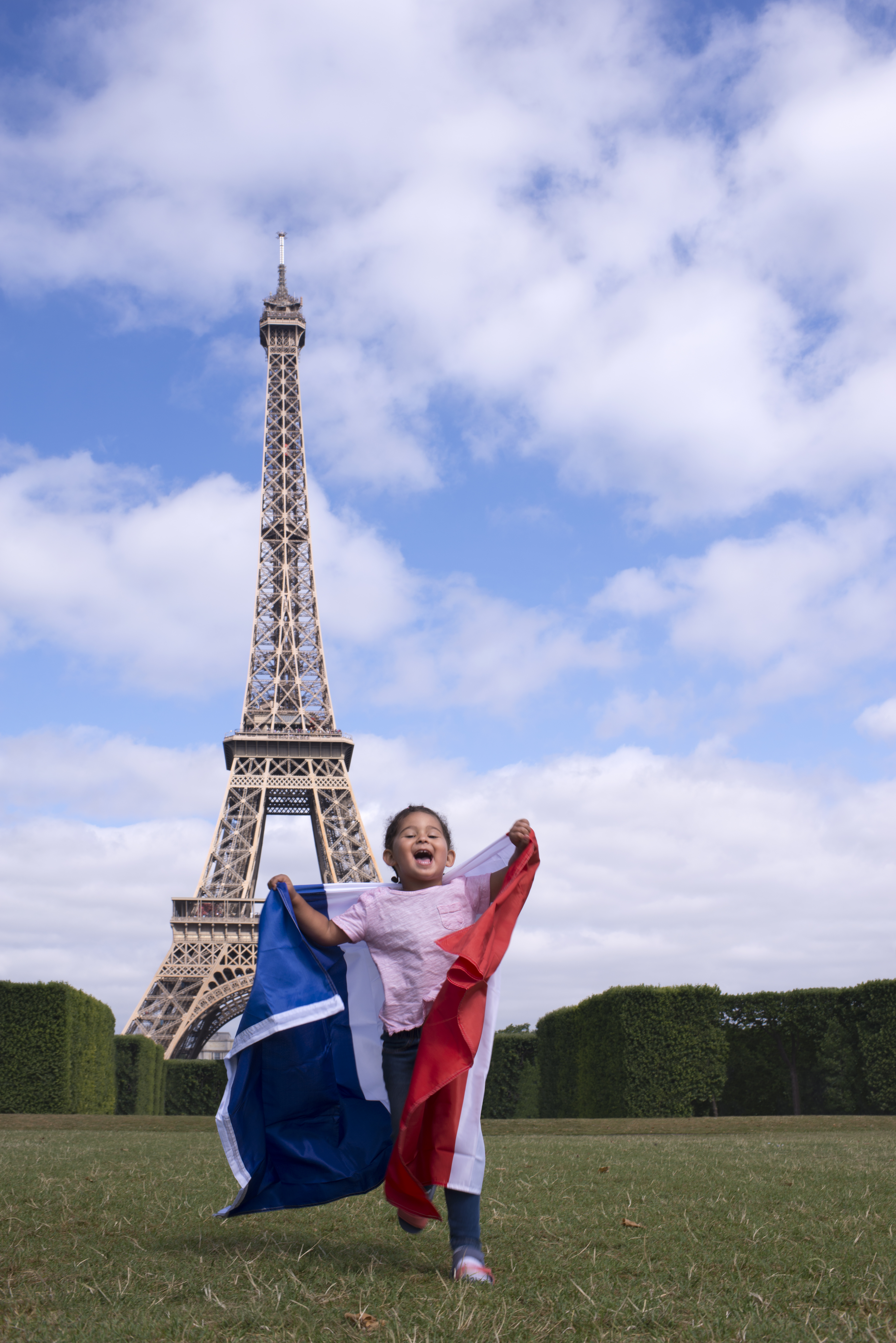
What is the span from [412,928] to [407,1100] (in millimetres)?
540

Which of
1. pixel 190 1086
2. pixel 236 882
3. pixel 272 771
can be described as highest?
pixel 272 771

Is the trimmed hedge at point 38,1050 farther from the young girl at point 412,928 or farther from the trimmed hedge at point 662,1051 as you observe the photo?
the young girl at point 412,928

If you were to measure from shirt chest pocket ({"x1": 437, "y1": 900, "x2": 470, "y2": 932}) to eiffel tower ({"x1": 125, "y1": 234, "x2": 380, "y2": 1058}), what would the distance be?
27.5 m

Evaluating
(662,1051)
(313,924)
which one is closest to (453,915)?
(313,924)

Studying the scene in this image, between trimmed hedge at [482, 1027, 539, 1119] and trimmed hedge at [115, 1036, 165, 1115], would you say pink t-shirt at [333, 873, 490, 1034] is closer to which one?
trimmed hedge at [482, 1027, 539, 1119]

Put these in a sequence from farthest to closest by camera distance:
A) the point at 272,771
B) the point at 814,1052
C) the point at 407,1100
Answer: the point at 272,771 → the point at 814,1052 → the point at 407,1100

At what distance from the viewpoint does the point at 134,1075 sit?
80.6ft

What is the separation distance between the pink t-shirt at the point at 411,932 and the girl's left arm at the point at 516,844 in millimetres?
17

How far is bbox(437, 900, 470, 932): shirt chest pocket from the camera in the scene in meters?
3.42

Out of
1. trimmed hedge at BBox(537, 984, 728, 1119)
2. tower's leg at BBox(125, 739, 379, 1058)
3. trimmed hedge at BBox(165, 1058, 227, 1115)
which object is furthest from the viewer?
tower's leg at BBox(125, 739, 379, 1058)

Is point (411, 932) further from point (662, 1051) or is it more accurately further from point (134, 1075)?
point (134, 1075)

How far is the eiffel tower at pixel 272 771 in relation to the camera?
3117 centimetres

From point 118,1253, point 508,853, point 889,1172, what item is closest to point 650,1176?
point 889,1172

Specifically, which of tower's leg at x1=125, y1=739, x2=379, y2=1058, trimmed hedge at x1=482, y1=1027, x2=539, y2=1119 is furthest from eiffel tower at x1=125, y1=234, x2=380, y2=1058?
trimmed hedge at x1=482, y1=1027, x2=539, y2=1119
